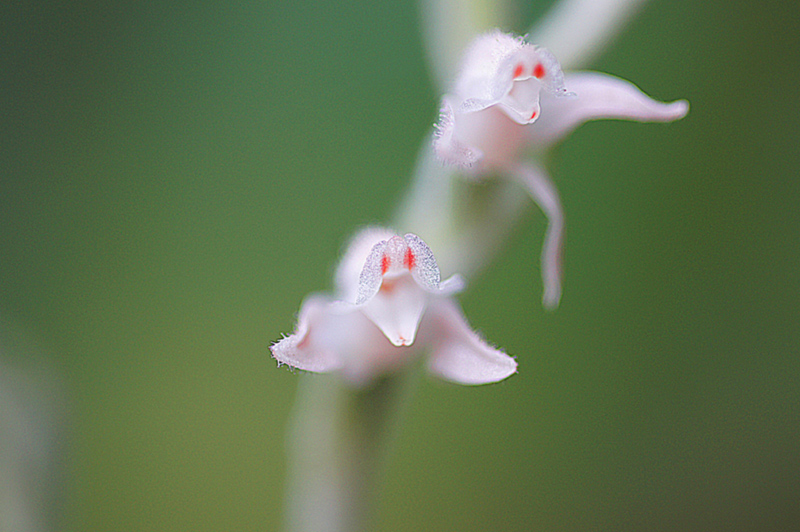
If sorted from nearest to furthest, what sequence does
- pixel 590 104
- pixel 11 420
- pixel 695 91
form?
1. pixel 590 104
2. pixel 11 420
3. pixel 695 91

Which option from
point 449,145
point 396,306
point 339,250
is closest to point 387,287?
point 396,306

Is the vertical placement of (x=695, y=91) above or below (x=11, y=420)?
Result: above

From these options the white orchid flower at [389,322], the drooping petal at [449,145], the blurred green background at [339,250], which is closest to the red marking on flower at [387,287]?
the white orchid flower at [389,322]

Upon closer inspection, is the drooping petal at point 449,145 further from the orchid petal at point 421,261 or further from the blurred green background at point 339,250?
the blurred green background at point 339,250

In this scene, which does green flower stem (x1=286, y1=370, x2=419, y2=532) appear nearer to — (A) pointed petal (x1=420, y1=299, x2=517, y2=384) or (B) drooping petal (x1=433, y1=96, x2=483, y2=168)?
(A) pointed petal (x1=420, y1=299, x2=517, y2=384)

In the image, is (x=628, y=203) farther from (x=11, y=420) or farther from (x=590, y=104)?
(x=11, y=420)

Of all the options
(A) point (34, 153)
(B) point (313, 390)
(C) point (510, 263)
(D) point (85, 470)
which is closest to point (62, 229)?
(A) point (34, 153)
